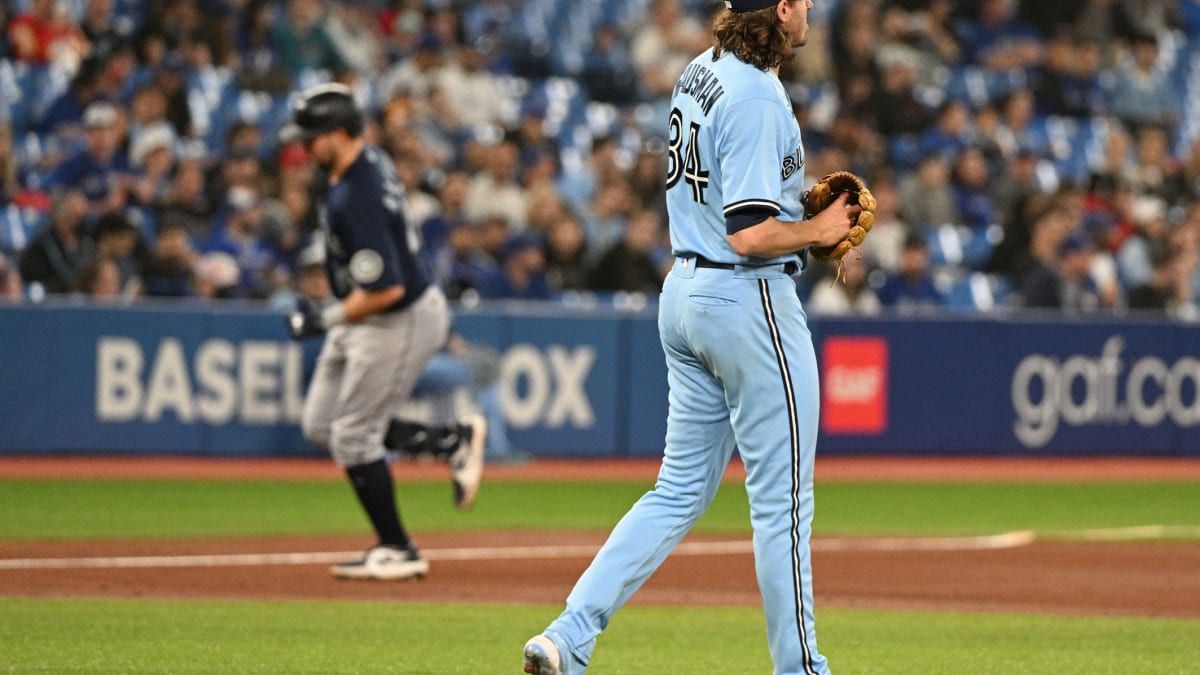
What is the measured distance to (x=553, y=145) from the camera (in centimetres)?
1814

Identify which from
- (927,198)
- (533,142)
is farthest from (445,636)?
(927,198)

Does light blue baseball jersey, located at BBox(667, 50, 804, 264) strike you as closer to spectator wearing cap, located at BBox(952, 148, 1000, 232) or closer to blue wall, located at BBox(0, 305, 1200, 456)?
blue wall, located at BBox(0, 305, 1200, 456)

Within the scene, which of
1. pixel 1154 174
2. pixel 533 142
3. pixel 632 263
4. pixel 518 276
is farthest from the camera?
pixel 1154 174

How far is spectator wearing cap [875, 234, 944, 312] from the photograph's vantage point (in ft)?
57.6

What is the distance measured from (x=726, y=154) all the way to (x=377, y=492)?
3.88 meters

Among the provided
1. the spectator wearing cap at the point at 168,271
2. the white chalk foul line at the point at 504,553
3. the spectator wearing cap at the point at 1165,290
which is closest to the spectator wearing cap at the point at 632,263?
the spectator wearing cap at the point at 168,271

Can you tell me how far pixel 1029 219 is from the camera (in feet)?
61.2

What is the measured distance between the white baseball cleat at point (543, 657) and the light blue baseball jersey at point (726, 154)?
1191mm

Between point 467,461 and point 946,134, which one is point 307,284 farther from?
point 946,134

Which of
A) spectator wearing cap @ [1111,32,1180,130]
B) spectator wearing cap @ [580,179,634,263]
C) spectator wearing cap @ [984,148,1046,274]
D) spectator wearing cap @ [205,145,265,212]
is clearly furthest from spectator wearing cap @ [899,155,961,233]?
spectator wearing cap @ [205,145,265,212]

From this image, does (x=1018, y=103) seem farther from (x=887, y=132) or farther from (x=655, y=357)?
(x=655, y=357)

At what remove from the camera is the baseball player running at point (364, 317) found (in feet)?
27.8

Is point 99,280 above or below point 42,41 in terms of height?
below

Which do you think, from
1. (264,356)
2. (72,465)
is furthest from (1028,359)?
(72,465)
